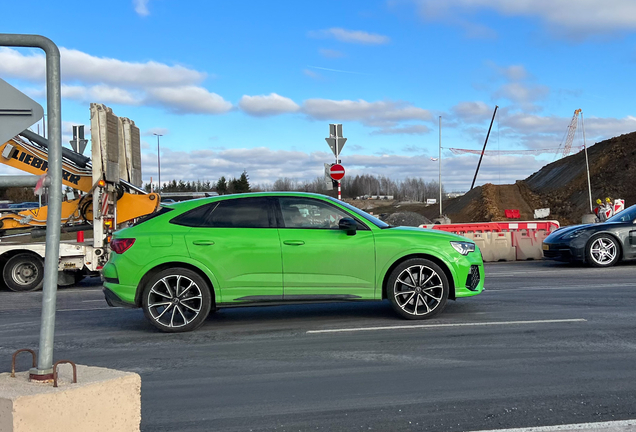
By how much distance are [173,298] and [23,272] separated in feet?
22.9

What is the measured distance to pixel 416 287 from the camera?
7957 mm

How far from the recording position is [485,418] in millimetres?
4418

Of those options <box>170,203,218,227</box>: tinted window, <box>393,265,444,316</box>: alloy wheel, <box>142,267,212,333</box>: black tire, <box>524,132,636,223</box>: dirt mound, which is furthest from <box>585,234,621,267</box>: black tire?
<box>524,132,636,223</box>: dirt mound

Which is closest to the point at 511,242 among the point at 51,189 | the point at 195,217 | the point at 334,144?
the point at 334,144

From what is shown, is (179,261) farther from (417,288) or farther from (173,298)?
(417,288)

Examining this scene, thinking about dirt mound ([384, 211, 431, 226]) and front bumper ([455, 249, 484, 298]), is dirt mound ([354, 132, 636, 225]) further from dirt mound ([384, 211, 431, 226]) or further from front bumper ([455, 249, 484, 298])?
front bumper ([455, 249, 484, 298])

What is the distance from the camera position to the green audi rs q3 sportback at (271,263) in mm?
7762

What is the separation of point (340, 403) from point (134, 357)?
2.67 metres

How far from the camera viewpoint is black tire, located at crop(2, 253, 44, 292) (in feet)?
43.1

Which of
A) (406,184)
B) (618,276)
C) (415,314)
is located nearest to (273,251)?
(415,314)

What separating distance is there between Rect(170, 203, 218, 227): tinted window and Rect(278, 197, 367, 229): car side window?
92cm

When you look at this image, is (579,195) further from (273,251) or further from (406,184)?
(406,184)

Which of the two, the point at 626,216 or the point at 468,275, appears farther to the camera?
the point at 626,216

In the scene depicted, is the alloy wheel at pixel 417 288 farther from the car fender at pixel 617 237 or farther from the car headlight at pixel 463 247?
the car fender at pixel 617 237
